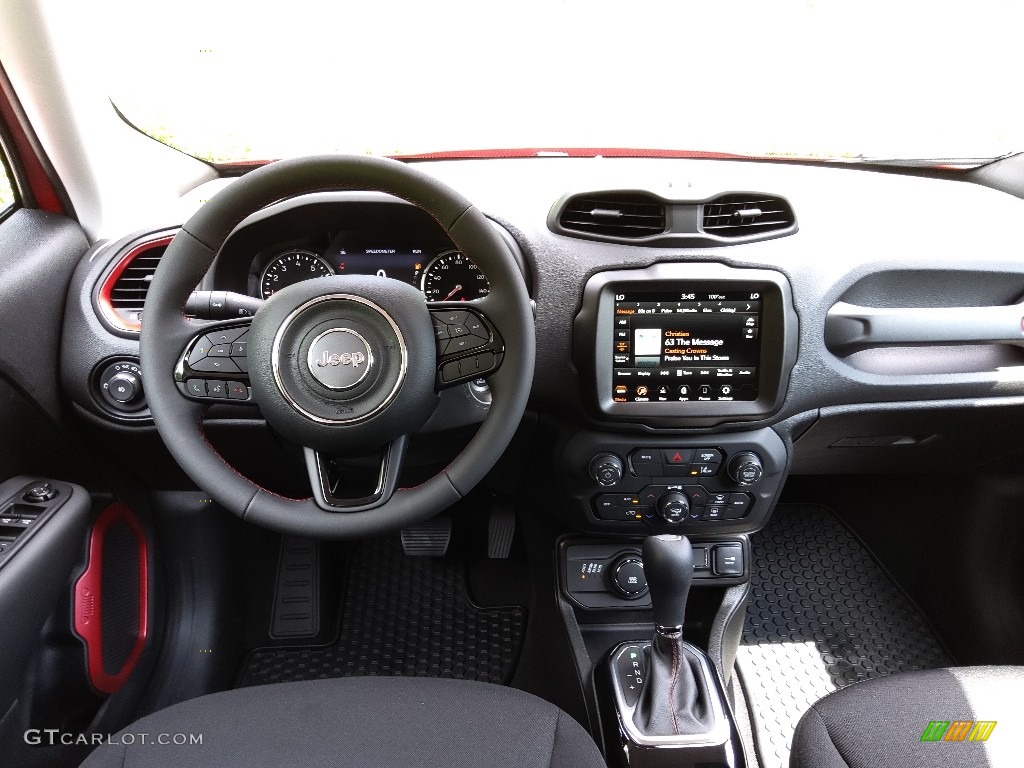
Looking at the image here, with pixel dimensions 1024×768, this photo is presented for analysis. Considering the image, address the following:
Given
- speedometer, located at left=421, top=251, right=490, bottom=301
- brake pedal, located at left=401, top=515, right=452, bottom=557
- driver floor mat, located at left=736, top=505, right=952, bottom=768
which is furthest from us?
brake pedal, located at left=401, top=515, right=452, bottom=557

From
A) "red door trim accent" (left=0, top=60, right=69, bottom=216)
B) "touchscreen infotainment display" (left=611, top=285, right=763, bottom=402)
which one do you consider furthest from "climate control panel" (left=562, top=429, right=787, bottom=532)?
"red door trim accent" (left=0, top=60, right=69, bottom=216)

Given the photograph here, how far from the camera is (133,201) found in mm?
1637

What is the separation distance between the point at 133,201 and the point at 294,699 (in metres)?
1.14

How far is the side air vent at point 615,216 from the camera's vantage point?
1385 millimetres

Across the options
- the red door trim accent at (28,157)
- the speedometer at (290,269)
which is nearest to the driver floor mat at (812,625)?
the speedometer at (290,269)

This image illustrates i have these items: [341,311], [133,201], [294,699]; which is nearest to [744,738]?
[294,699]

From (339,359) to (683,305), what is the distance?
667 mm

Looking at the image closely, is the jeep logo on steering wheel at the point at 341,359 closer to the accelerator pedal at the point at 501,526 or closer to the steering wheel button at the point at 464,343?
the steering wheel button at the point at 464,343

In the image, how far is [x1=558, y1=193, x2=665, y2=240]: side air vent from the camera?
138 cm

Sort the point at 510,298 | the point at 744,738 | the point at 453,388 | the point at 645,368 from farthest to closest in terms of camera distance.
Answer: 1. the point at 744,738
2. the point at 645,368
3. the point at 453,388
4. the point at 510,298

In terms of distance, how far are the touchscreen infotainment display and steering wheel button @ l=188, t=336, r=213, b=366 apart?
0.71m

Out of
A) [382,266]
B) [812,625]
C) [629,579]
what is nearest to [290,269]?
[382,266]

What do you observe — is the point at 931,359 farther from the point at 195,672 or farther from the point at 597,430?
the point at 195,672

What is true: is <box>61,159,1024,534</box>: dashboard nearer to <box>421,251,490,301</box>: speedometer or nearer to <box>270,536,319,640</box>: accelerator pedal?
<box>421,251,490,301</box>: speedometer
